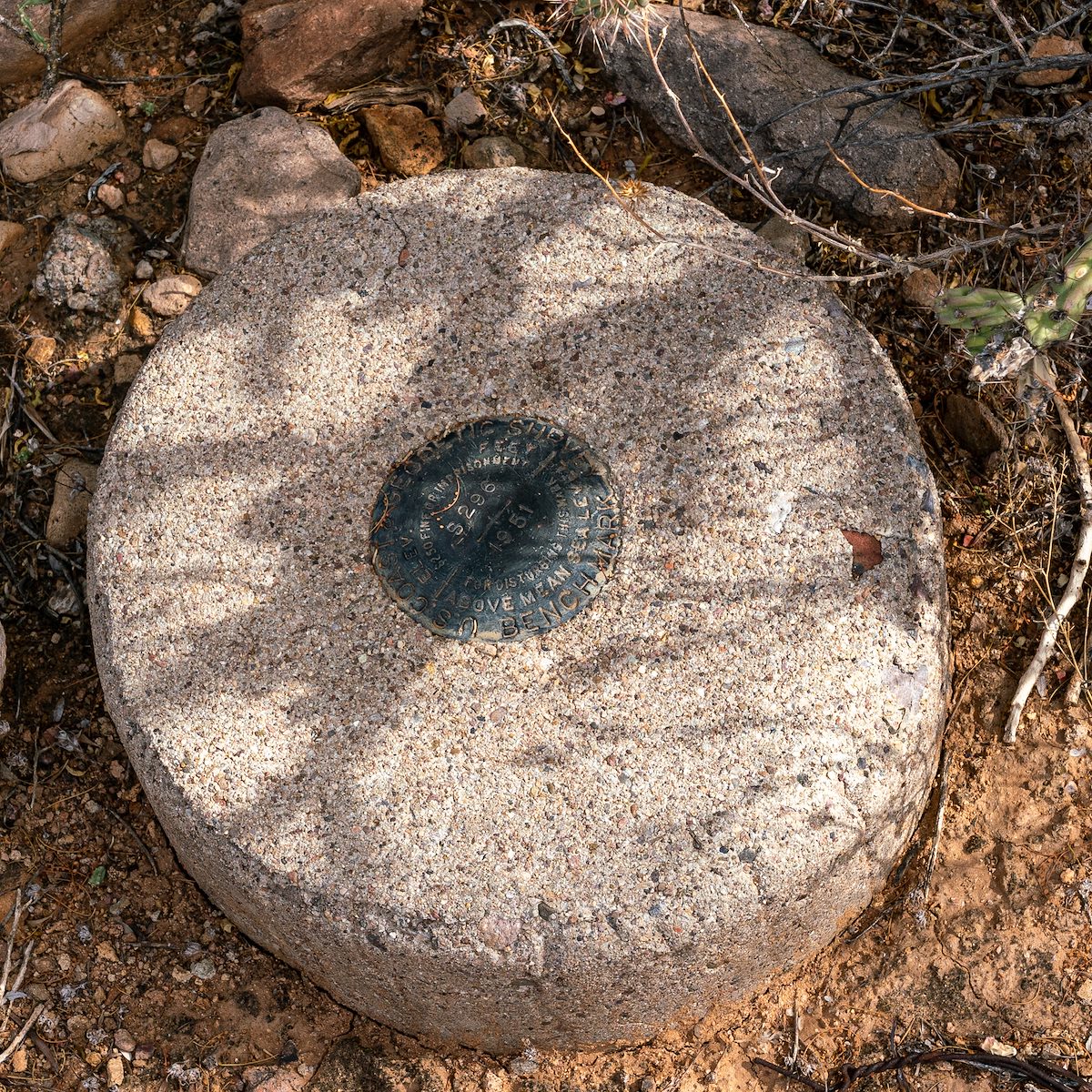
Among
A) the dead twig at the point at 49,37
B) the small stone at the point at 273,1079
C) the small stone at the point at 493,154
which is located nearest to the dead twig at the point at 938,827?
the small stone at the point at 273,1079

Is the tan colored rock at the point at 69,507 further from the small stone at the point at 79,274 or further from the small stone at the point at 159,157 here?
the small stone at the point at 159,157

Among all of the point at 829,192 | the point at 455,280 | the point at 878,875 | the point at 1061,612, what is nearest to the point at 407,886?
the point at 878,875

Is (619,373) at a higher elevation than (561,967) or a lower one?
higher

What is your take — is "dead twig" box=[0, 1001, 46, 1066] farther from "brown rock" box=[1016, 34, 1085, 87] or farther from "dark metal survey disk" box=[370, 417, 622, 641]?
"brown rock" box=[1016, 34, 1085, 87]

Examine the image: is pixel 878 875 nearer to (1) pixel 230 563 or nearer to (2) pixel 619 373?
(2) pixel 619 373

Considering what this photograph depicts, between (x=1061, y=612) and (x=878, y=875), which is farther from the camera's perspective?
(x=1061, y=612)

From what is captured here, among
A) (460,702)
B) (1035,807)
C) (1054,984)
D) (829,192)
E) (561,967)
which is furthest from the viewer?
(829,192)
